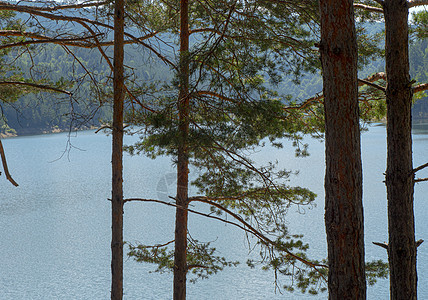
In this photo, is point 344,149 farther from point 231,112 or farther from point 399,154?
point 231,112

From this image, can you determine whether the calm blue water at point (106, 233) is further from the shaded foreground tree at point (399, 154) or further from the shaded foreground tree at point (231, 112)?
the shaded foreground tree at point (399, 154)

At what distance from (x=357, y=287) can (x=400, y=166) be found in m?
0.80

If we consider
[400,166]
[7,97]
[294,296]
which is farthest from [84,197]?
[400,166]

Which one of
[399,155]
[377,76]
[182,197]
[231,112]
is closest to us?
[399,155]

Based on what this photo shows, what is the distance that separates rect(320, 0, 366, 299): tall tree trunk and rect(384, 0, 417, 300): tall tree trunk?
19.7 inches

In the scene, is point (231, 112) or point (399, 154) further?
point (231, 112)

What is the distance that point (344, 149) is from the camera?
2344mm

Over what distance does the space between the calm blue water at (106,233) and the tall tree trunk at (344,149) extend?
6513 millimetres

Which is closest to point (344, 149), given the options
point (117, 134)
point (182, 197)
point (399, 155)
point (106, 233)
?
point (399, 155)

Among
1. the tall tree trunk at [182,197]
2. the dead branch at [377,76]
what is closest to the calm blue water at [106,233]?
the tall tree trunk at [182,197]

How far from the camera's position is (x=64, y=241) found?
43.1 feet

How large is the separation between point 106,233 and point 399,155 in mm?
11868

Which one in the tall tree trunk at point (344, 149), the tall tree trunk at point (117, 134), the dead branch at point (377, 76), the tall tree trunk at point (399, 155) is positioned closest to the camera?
the tall tree trunk at point (344, 149)

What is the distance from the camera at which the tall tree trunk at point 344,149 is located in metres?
2.34
